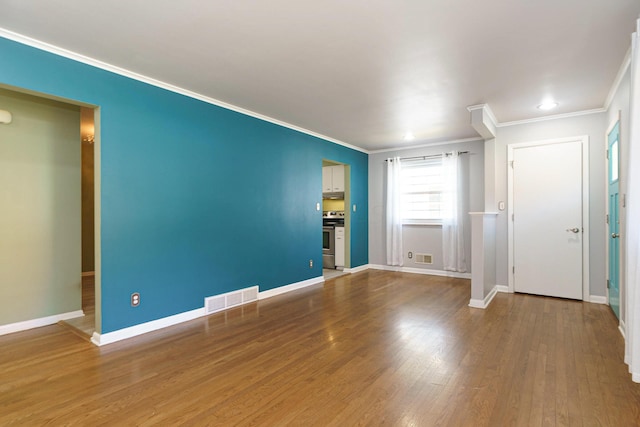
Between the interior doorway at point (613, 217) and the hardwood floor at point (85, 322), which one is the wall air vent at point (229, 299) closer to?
the hardwood floor at point (85, 322)

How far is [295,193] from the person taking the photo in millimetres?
5109

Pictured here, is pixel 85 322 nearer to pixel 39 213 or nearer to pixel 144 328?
pixel 144 328

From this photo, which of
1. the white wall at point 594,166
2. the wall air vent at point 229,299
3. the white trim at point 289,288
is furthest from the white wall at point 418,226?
the wall air vent at point 229,299

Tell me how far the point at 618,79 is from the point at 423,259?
3977 millimetres

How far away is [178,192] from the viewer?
11.6 ft

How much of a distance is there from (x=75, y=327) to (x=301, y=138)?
3.72 metres

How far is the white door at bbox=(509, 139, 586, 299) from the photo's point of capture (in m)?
4.43

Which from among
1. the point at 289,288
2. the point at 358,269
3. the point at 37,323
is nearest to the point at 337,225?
the point at 358,269

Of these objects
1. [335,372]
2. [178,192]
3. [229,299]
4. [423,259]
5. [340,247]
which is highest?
[178,192]

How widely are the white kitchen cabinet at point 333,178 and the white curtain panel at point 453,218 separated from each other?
1962 millimetres

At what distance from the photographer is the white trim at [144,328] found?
9.65 ft

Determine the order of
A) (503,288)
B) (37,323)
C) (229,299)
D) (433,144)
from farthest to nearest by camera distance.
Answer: (433,144), (503,288), (229,299), (37,323)

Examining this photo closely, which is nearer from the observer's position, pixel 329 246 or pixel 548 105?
pixel 548 105

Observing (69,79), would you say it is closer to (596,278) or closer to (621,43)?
(621,43)
